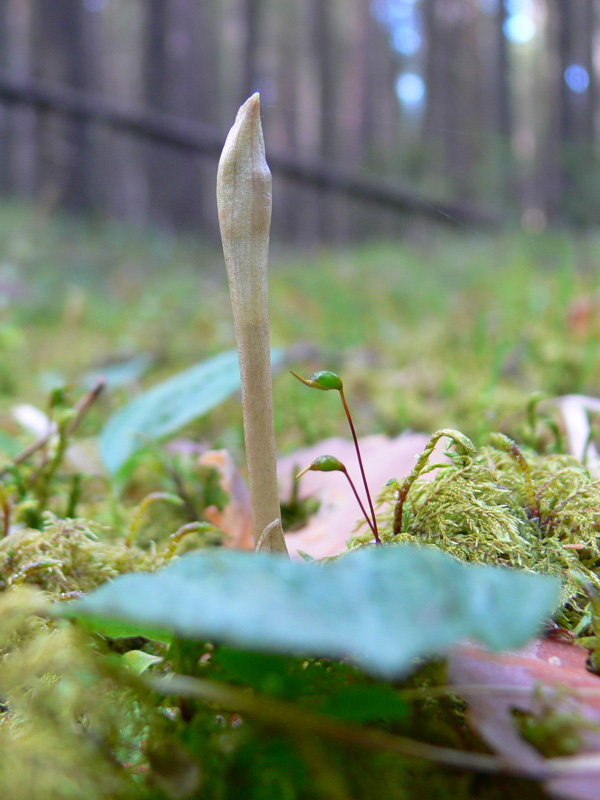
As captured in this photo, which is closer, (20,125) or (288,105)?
(20,125)

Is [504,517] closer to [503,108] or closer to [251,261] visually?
[251,261]

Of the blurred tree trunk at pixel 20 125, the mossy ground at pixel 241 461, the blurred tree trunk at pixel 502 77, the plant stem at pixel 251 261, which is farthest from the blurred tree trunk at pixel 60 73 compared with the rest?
the blurred tree trunk at pixel 502 77

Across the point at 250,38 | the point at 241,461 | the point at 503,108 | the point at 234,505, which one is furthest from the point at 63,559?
the point at 503,108

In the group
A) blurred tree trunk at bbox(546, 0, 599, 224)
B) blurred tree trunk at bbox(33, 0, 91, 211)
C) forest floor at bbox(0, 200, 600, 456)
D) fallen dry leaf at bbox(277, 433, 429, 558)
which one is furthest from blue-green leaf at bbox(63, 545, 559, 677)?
blurred tree trunk at bbox(546, 0, 599, 224)

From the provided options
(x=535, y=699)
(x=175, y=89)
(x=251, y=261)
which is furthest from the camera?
(x=175, y=89)

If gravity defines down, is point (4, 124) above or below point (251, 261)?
above

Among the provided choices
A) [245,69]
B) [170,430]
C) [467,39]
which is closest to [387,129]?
Result: [467,39]

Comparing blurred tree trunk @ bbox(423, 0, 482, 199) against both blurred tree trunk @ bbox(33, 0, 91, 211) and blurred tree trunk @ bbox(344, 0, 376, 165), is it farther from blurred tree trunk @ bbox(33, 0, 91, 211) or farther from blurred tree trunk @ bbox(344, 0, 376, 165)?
blurred tree trunk @ bbox(33, 0, 91, 211)

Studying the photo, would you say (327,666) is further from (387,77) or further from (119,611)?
(387,77)
